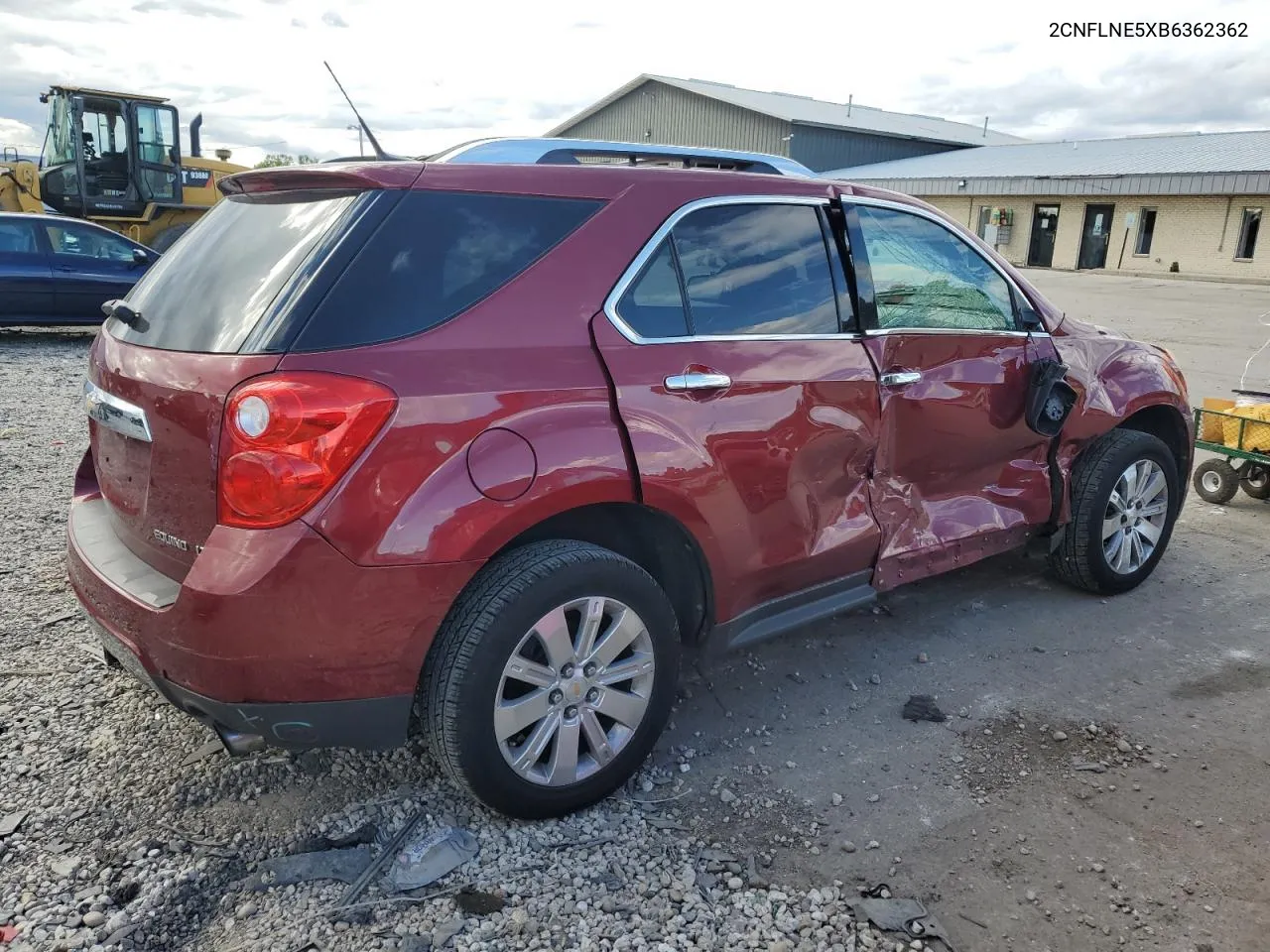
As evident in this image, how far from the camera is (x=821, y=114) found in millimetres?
49594

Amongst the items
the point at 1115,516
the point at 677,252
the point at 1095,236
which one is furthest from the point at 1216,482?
the point at 1095,236

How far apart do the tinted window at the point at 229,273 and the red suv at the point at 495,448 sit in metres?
0.01

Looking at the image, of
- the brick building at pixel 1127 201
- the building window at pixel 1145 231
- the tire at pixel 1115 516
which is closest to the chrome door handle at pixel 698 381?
the tire at pixel 1115 516

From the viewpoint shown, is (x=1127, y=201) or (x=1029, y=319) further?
(x=1127, y=201)

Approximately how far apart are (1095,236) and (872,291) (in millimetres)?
34839

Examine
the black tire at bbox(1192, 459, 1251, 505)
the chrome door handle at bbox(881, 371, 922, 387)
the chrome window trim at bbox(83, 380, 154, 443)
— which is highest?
the chrome window trim at bbox(83, 380, 154, 443)

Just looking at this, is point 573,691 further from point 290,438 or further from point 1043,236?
point 1043,236

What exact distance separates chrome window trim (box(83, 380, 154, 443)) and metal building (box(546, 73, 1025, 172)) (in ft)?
144

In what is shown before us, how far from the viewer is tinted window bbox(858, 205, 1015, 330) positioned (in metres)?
3.66

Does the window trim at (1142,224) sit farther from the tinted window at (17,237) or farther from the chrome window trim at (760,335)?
the chrome window trim at (760,335)

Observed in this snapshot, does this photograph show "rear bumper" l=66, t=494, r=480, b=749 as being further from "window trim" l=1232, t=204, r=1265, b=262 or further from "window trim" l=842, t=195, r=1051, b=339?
"window trim" l=1232, t=204, r=1265, b=262

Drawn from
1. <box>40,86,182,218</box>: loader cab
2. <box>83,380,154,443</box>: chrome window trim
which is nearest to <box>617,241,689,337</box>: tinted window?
<box>83,380,154,443</box>: chrome window trim

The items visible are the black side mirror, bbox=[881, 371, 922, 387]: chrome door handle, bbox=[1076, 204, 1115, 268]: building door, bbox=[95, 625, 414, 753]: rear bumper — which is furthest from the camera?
bbox=[1076, 204, 1115, 268]: building door

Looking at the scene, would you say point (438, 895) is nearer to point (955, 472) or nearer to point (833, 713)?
point (833, 713)
